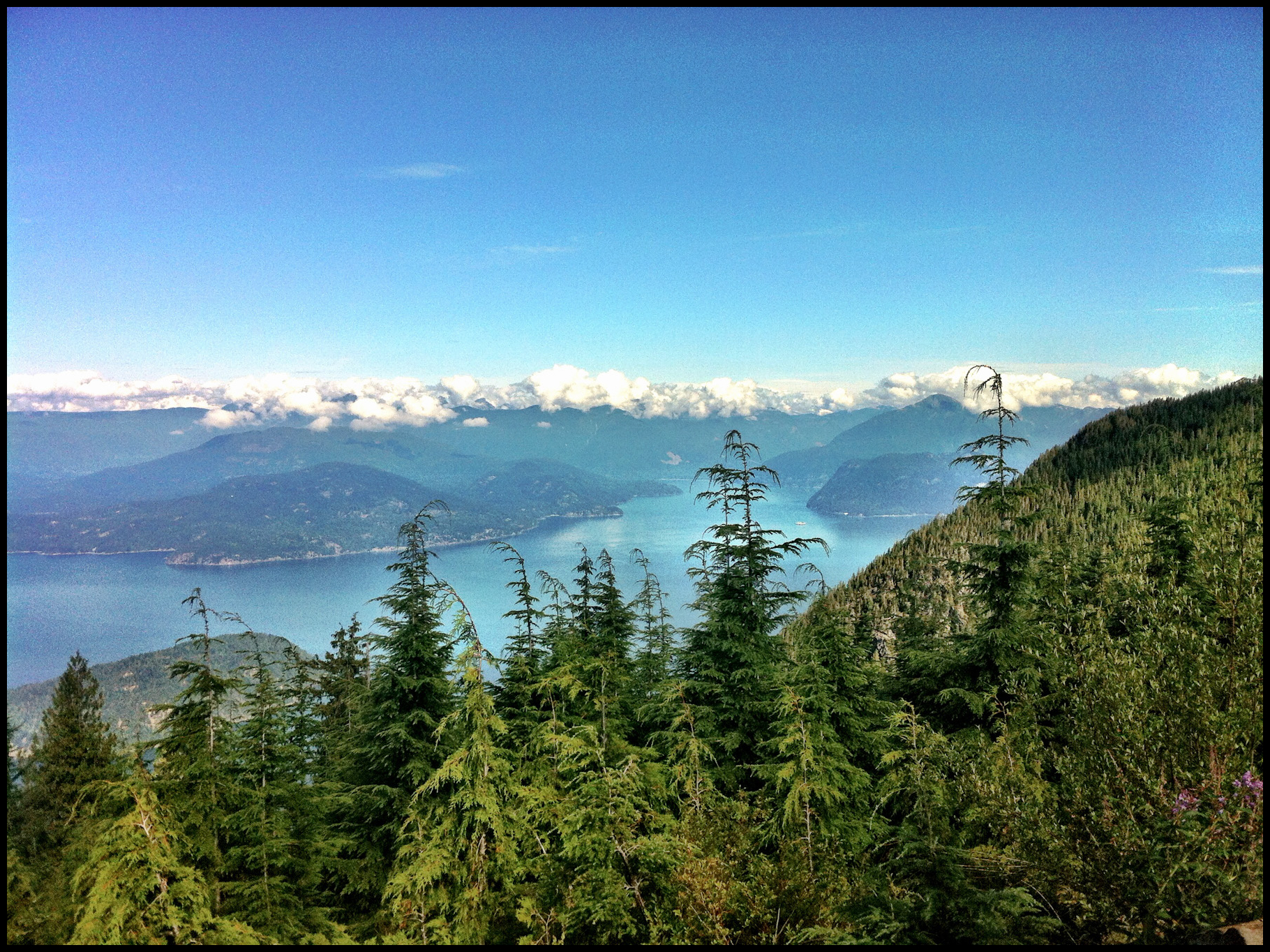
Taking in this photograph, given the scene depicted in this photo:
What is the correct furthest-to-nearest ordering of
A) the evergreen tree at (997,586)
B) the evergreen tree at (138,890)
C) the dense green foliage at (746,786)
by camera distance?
the evergreen tree at (997,586), the dense green foliage at (746,786), the evergreen tree at (138,890)

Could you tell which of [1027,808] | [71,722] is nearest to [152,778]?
[1027,808]

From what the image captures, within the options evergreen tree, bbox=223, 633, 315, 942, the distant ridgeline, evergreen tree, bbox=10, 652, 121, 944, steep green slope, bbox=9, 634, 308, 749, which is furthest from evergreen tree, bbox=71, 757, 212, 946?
steep green slope, bbox=9, 634, 308, 749

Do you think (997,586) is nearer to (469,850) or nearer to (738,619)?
(738,619)

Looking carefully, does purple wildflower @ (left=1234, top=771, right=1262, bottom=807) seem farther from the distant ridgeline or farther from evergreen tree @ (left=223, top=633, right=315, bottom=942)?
evergreen tree @ (left=223, top=633, right=315, bottom=942)

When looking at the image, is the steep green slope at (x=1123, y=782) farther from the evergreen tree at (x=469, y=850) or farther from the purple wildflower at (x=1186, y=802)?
the evergreen tree at (x=469, y=850)

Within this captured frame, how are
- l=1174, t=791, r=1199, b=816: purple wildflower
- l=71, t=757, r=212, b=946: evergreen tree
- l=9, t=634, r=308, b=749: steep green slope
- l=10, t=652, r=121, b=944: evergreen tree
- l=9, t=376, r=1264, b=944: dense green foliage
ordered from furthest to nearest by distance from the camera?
l=9, t=634, r=308, b=749: steep green slope, l=10, t=652, r=121, b=944: evergreen tree, l=9, t=376, r=1264, b=944: dense green foliage, l=1174, t=791, r=1199, b=816: purple wildflower, l=71, t=757, r=212, b=946: evergreen tree

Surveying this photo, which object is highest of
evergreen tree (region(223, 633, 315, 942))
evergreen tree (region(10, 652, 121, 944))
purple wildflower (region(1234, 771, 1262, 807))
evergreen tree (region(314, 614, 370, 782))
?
purple wildflower (region(1234, 771, 1262, 807))

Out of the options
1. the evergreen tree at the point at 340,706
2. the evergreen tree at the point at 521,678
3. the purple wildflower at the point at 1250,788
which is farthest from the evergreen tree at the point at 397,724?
the purple wildflower at the point at 1250,788

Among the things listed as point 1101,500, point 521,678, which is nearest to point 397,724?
point 521,678

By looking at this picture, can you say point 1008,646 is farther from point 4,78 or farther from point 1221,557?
point 4,78
